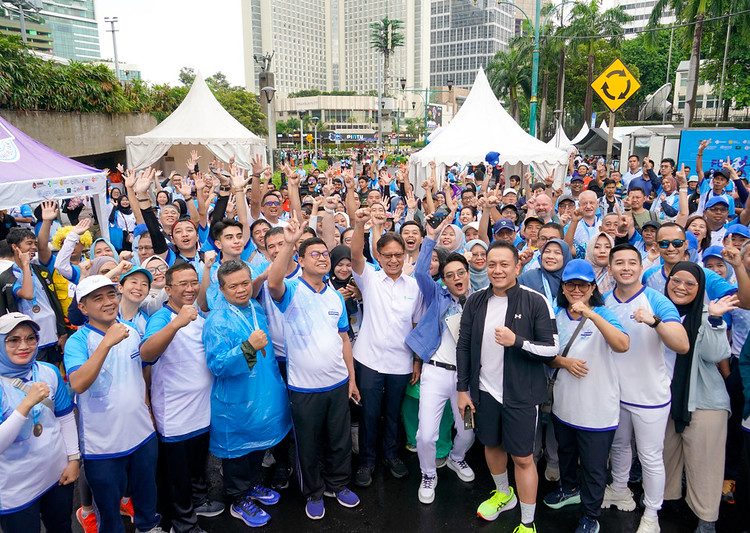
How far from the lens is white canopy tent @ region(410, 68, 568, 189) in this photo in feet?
37.8

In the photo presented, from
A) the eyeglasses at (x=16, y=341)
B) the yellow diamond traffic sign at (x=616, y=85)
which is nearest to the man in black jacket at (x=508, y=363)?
the eyeglasses at (x=16, y=341)

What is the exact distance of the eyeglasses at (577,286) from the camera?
3232 millimetres

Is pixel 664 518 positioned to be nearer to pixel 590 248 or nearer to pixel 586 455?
pixel 586 455

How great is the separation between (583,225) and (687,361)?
2.88m

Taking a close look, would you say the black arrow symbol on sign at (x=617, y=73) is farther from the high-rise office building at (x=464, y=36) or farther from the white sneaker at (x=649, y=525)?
the high-rise office building at (x=464, y=36)

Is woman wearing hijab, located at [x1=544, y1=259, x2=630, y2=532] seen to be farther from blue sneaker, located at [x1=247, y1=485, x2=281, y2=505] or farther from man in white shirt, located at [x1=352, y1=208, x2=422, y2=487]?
blue sneaker, located at [x1=247, y1=485, x2=281, y2=505]

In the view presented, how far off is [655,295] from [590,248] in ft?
4.47

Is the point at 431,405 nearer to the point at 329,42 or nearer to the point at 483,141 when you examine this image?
the point at 483,141

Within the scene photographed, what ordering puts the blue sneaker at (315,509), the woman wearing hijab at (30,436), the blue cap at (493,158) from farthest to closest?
1. the blue cap at (493,158)
2. the blue sneaker at (315,509)
3. the woman wearing hijab at (30,436)

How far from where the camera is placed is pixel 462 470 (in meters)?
4.12

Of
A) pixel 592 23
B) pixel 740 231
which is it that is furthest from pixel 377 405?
pixel 592 23

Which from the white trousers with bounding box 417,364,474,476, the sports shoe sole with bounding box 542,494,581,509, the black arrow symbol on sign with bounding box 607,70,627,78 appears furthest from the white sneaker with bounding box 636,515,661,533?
the black arrow symbol on sign with bounding box 607,70,627,78

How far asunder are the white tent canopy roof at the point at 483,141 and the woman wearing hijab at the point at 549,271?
772cm

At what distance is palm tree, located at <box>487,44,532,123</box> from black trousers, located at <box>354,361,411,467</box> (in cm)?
3875
